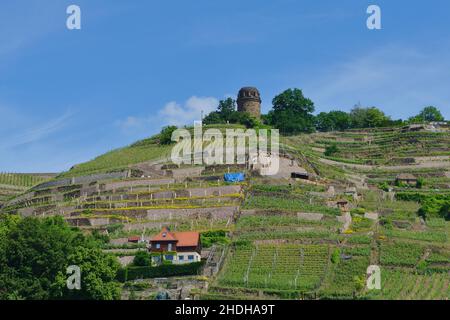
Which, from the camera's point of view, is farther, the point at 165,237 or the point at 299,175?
the point at 299,175

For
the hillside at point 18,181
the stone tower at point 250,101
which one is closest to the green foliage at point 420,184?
the stone tower at point 250,101

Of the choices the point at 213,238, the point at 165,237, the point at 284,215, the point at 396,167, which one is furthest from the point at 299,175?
the point at 165,237

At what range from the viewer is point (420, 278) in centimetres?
Answer: 5628

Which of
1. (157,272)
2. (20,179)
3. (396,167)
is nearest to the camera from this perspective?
(157,272)

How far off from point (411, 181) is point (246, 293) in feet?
126

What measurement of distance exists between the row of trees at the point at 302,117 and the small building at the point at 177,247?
49411 millimetres

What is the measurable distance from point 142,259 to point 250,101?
56948mm

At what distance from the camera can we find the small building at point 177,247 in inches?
2349

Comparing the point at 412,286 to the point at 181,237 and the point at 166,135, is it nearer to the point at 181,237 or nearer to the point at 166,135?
the point at 181,237

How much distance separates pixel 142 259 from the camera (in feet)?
194

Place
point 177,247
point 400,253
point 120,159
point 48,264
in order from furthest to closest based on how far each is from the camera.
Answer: point 120,159 → point 400,253 → point 177,247 → point 48,264

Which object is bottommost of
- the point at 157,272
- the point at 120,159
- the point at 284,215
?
the point at 157,272

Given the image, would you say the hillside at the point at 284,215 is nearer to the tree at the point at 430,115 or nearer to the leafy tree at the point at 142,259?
the leafy tree at the point at 142,259

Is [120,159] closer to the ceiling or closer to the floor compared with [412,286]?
closer to the ceiling
